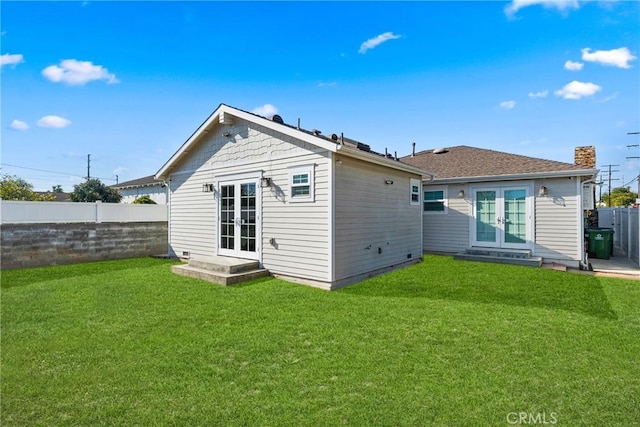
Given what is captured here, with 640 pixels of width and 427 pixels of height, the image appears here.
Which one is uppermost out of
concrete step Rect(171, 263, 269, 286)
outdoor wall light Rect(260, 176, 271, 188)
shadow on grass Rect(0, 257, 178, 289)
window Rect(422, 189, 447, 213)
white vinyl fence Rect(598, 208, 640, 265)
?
outdoor wall light Rect(260, 176, 271, 188)

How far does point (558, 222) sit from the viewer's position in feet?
29.3

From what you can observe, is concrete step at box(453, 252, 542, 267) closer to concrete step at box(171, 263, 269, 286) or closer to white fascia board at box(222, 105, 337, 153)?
white fascia board at box(222, 105, 337, 153)

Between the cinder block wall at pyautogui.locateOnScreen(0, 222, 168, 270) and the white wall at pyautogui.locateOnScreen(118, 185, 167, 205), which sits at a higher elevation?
the white wall at pyautogui.locateOnScreen(118, 185, 167, 205)

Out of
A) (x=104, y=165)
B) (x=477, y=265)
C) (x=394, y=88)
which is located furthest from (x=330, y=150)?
(x=104, y=165)

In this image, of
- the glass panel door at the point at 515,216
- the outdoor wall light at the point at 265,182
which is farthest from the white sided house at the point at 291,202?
→ the glass panel door at the point at 515,216

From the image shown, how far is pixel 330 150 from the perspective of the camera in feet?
20.4

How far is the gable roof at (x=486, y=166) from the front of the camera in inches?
348

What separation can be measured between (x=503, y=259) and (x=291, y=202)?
6.76 metres

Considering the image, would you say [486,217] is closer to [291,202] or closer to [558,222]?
[558,222]

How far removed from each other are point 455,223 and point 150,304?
31.1 ft

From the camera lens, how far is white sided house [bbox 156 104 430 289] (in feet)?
21.5

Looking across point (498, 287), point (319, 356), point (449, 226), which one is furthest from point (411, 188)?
point (319, 356)

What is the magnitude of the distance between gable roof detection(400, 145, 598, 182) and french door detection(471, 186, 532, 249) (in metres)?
0.51

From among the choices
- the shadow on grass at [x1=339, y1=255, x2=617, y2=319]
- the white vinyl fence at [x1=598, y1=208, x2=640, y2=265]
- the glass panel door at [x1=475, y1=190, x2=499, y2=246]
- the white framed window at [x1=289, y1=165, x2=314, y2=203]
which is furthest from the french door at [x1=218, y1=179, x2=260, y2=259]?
the white vinyl fence at [x1=598, y1=208, x2=640, y2=265]
